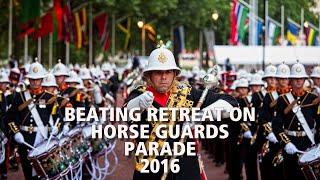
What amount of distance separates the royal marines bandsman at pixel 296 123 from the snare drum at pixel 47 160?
9.51ft

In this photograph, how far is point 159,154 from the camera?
278 inches

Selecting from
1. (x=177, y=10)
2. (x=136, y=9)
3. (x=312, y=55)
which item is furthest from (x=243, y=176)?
(x=177, y=10)

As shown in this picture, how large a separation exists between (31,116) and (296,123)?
3905 millimetres

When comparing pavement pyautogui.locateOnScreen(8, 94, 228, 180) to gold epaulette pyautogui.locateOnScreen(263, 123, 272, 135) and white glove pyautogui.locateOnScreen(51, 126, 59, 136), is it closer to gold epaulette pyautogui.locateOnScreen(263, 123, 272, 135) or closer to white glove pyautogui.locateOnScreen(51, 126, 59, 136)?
white glove pyautogui.locateOnScreen(51, 126, 59, 136)

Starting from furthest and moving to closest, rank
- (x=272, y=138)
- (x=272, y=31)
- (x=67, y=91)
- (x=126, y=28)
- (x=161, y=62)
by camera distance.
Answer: (x=126, y=28) < (x=272, y=31) < (x=67, y=91) < (x=272, y=138) < (x=161, y=62)

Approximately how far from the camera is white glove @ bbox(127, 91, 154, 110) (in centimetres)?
666

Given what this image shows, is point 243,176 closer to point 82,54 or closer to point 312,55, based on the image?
point 312,55

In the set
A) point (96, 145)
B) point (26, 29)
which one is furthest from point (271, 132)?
point (26, 29)

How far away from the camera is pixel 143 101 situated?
671cm

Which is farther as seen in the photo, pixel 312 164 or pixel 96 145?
pixel 96 145

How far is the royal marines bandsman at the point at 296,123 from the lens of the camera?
10.5m

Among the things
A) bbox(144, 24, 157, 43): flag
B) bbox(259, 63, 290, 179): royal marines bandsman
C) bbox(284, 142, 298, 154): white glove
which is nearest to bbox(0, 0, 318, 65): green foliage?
bbox(144, 24, 157, 43): flag

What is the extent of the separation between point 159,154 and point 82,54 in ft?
154

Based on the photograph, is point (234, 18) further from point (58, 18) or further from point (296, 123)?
point (296, 123)
